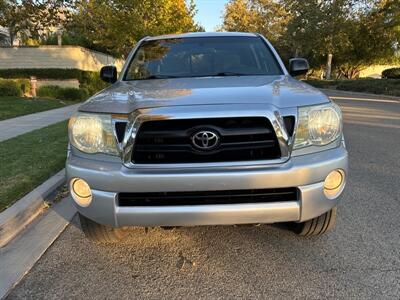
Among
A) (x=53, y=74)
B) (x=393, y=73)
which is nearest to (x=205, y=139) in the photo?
(x=53, y=74)

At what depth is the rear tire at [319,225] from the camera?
3.53 m

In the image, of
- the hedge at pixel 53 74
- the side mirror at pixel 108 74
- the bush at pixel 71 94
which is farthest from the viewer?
the hedge at pixel 53 74

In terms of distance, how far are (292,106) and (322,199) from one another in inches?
26.7

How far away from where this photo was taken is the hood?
3062 mm

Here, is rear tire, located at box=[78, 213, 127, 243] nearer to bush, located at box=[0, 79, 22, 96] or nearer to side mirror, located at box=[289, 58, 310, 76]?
side mirror, located at box=[289, 58, 310, 76]

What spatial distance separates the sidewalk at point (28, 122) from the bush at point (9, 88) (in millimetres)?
5004

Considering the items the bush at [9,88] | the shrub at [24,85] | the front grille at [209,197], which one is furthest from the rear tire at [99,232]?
the shrub at [24,85]

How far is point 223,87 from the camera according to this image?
135 inches

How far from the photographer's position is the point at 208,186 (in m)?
2.90

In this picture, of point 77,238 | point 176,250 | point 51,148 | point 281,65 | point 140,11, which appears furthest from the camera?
point 140,11

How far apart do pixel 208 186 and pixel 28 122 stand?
952 centimetres

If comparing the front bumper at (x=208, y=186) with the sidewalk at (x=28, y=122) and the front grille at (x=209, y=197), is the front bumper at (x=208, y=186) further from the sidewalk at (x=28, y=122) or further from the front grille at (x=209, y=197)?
the sidewalk at (x=28, y=122)

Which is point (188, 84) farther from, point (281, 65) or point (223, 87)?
point (281, 65)

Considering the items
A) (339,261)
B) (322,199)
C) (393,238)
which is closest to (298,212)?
(322,199)
